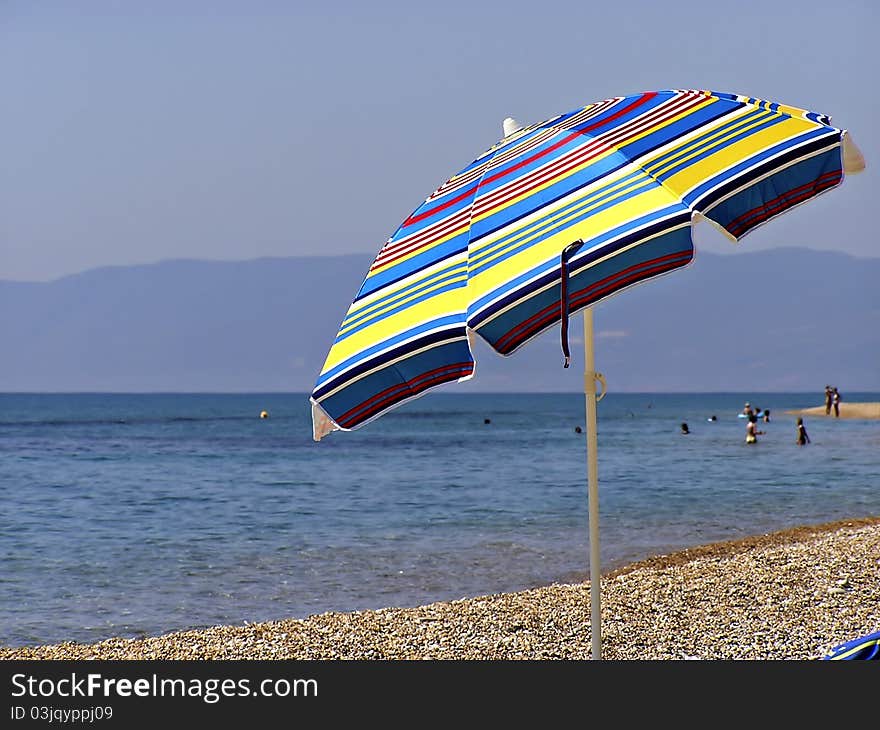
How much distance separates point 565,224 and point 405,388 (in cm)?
83

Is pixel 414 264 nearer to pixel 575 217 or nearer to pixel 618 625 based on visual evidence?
pixel 575 217

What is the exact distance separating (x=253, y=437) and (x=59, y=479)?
20.5m

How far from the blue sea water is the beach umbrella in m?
Answer: 6.47

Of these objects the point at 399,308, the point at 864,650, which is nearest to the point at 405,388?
the point at 399,308

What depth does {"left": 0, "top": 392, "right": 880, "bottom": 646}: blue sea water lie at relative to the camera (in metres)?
10.8

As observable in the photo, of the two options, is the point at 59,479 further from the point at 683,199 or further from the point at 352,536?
the point at 683,199

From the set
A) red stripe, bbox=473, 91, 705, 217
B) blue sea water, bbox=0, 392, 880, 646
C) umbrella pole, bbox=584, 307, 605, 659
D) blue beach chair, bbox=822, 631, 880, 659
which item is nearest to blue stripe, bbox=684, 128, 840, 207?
red stripe, bbox=473, 91, 705, 217

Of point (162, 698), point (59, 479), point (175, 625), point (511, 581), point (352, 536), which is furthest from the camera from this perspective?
point (59, 479)

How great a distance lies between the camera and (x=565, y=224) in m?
3.31

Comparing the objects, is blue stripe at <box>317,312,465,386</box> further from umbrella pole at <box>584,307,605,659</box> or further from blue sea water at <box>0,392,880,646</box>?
blue sea water at <box>0,392,880,646</box>

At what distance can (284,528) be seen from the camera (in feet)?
54.6

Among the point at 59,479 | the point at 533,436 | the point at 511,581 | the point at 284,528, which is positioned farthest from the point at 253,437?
the point at 511,581

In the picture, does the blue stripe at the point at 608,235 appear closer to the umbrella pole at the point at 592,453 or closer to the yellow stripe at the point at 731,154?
the yellow stripe at the point at 731,154

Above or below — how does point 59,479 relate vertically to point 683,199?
below
